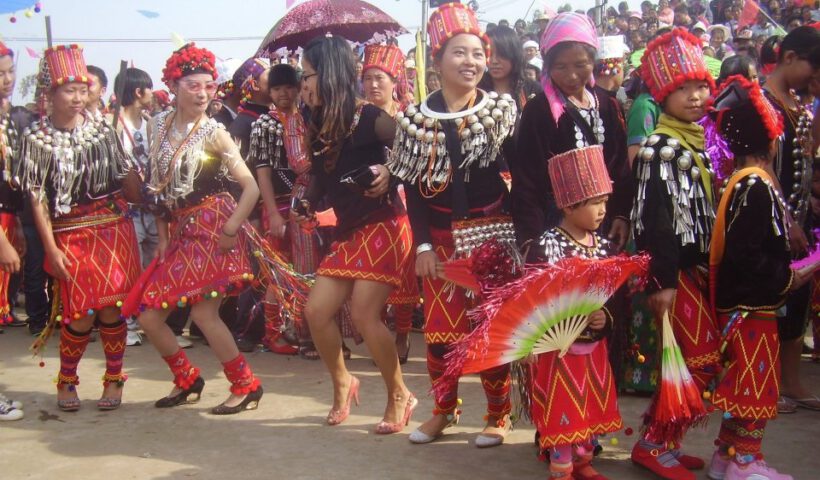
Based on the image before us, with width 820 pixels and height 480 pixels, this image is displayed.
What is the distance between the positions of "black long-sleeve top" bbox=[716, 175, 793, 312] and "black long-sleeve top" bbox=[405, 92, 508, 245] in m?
1.12

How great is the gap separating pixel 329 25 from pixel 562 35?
2.07 metres

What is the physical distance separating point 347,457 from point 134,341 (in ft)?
11.8

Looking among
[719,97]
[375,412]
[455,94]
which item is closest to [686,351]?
[719,97]

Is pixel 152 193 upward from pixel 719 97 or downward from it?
downward

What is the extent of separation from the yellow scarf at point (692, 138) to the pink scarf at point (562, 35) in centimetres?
51

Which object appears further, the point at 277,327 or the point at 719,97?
the point at 277,327

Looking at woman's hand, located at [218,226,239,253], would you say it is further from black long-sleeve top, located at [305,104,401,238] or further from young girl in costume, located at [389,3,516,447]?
young girl in costume, located at [389,3,516,447]

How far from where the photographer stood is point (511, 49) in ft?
18.8

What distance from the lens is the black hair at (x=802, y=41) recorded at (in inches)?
186

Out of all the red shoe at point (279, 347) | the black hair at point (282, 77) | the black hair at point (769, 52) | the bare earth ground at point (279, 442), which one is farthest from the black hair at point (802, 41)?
the red shoe at point (279, 347)

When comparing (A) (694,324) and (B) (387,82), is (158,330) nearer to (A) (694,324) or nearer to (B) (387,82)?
(B) (387,82)

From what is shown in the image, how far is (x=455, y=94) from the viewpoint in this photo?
4.25 metres

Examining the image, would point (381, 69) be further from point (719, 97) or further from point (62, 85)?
point (719, 97)

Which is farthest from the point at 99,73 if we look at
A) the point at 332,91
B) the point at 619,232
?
the point at 619,232
